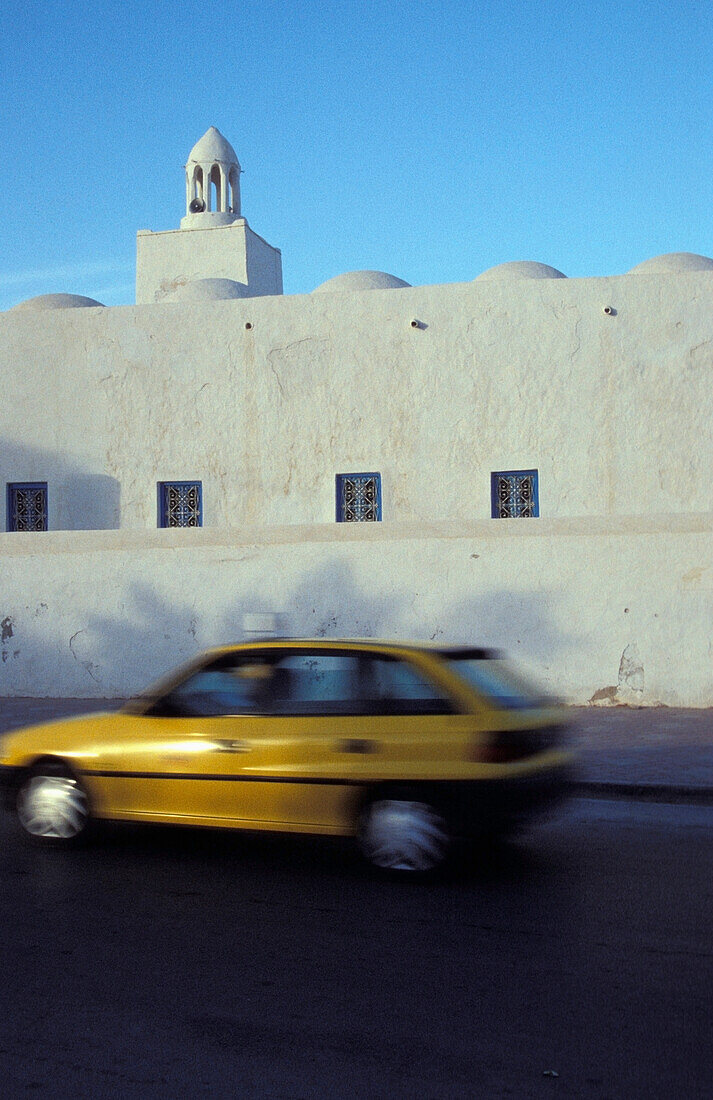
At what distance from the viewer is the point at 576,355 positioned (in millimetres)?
17953

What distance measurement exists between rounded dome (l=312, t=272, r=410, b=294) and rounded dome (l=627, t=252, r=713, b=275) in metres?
4.81

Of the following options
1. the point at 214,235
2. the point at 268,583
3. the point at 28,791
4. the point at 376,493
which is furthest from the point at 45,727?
the point at 214,235

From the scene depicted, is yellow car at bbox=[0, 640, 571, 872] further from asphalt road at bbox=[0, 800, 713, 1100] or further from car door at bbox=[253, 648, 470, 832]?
asphalt road at bbox=[0, 800, 713, 1100]

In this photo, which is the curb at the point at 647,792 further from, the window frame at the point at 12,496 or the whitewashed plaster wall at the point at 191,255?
the whitewashed plaster wall at the point at 191,255

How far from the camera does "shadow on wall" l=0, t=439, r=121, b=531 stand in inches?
778

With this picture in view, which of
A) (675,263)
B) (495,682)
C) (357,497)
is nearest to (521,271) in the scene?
(675,263)

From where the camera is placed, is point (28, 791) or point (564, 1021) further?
point (28, 791)

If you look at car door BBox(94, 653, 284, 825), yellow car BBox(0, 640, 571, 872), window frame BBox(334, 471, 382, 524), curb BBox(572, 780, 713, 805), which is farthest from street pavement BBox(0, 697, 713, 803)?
window frame BBox(334, 471, 382, 524)

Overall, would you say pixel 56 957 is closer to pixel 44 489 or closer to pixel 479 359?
pixel 479 359

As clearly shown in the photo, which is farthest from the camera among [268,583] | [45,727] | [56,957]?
[268,583]

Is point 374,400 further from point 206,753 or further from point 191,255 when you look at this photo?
point 191,255

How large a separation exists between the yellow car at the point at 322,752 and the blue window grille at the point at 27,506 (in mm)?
14312

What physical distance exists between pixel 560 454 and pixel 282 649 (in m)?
12.7

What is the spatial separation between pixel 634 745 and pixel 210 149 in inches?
1124
